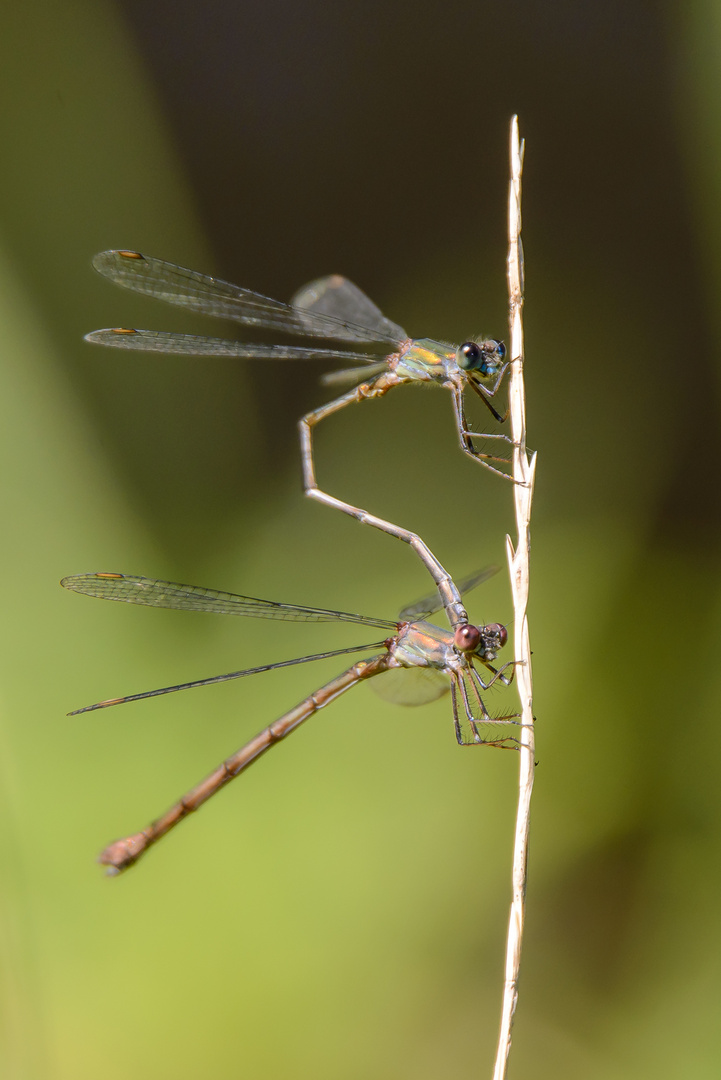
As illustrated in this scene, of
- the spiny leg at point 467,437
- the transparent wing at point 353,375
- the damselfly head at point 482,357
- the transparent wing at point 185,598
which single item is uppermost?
the transparent wing at point 353,375

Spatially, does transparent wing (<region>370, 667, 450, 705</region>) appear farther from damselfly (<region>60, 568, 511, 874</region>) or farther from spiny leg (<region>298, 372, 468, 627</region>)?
spiny leg (<region>298, 372, 468, 627</region>)

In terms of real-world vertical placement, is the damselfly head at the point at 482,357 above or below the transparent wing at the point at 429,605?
above

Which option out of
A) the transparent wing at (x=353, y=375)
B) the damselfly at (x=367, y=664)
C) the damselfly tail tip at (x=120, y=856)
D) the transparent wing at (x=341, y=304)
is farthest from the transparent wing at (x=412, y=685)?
the transparent wing at (x=341, y=304)

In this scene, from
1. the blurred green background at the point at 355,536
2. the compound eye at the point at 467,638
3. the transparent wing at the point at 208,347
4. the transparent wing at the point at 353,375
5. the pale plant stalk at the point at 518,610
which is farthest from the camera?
the blurred green background at the point at 355,536

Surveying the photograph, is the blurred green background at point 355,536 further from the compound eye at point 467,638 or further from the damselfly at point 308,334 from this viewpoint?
the damselfly at point 308,334

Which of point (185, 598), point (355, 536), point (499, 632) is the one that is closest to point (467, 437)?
point (499, 632)

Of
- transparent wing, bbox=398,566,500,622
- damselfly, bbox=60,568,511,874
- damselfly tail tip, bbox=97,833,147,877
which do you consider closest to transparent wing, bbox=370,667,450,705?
damselfly, bbox=60,568,511,874
